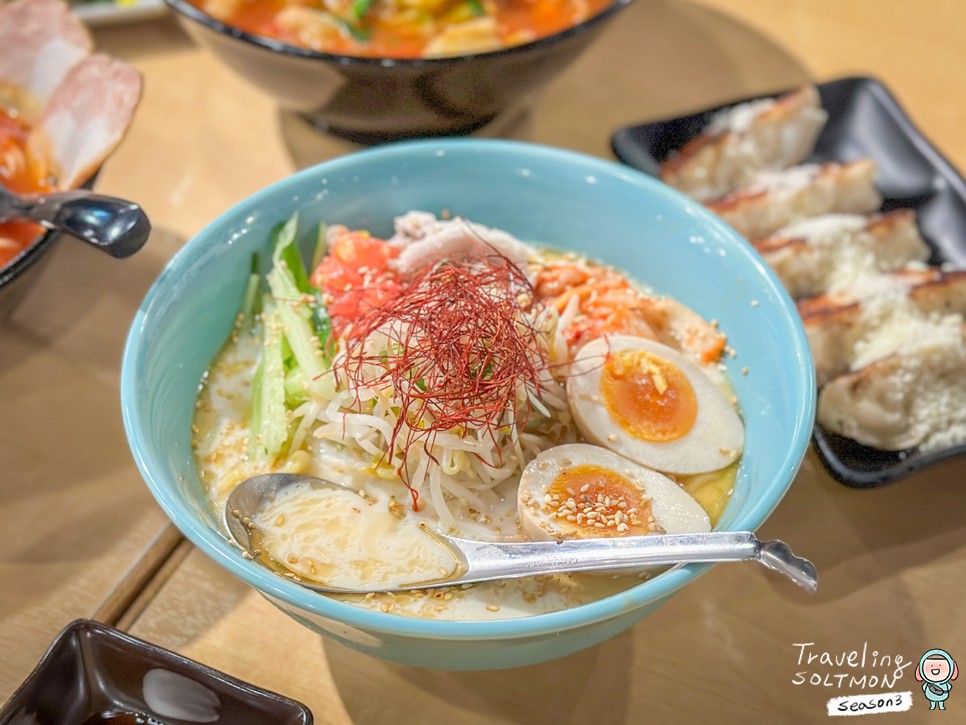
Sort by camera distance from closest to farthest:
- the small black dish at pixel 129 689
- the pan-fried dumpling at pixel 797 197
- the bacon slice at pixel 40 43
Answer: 1. the small black dish at pixel 129 689
2. the bacon slice at pixel 40 43
3. the pan-fried dumpling at pixel 797 197

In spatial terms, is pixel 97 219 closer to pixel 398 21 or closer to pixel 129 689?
pixel 129 689

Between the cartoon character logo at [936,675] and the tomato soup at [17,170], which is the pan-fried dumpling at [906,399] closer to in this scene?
the cartoon character logo at [936,675]

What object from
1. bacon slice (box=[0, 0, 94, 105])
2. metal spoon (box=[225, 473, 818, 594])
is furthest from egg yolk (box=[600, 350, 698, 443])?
bacon slice (box=[0, 0, 94, 105])

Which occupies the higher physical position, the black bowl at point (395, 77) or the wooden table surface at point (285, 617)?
the black bowl at point (395, 77)

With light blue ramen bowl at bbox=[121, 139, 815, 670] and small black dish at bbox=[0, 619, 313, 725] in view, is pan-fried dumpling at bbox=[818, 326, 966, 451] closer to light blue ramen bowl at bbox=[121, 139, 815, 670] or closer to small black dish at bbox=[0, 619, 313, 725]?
light blue ramen bowl at bbox=[121, 139, 815, 670]

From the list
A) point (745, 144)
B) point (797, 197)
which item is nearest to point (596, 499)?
point (797, 197)

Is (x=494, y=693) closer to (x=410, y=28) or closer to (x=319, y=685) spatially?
(x=319, y=685)

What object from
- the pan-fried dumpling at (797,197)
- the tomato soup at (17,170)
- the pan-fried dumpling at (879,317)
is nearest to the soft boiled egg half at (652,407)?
the pan-fried dumpling at (879,317)

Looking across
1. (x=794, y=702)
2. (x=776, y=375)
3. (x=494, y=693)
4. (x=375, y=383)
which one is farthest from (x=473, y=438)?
(x=794, y=702)
